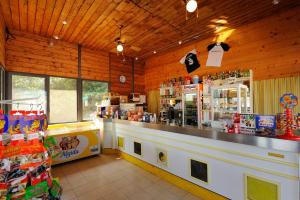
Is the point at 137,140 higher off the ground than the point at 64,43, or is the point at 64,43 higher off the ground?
the point at 64,43

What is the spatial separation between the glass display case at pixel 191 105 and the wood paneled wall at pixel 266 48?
732mm

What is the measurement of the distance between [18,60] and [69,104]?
1.71 m

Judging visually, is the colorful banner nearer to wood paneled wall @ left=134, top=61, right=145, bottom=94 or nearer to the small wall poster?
the small wall poster

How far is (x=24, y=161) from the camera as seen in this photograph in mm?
1610

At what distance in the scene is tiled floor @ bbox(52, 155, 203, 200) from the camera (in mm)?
2580

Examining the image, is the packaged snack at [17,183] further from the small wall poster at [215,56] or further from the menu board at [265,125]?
the small wall poster at [215,56]

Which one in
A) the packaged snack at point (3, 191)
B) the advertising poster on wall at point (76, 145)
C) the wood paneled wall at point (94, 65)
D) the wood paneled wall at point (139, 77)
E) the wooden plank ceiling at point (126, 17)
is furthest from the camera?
the wood paneled wall at point (139, 77)

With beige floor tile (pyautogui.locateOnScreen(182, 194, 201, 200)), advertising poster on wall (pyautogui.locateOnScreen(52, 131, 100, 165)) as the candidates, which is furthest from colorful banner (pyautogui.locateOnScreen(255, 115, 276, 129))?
advertising poster on wall (pyautogui.locateOnScreen(52, 131, 100, 165))

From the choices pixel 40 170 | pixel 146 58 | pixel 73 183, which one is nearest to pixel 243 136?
pixel 40 170

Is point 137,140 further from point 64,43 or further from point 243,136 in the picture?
point 64,43

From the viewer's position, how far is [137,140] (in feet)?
12.4

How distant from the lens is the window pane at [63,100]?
4688mm

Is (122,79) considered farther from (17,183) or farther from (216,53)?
(17,183)

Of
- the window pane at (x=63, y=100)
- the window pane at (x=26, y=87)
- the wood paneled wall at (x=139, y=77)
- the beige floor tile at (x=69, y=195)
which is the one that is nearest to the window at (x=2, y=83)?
the window pane at (x=26, y=87)
